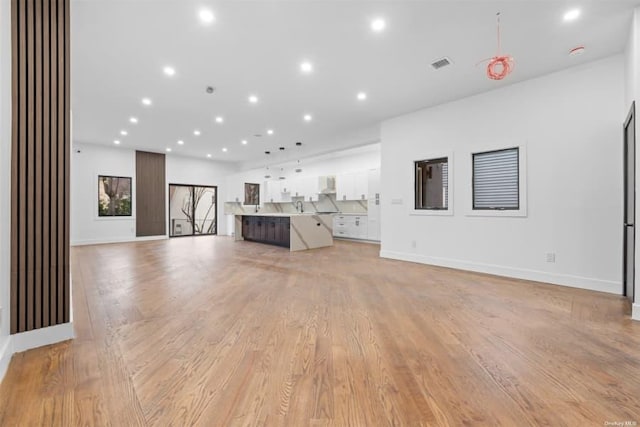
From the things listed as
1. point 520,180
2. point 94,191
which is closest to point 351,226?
point 520,180

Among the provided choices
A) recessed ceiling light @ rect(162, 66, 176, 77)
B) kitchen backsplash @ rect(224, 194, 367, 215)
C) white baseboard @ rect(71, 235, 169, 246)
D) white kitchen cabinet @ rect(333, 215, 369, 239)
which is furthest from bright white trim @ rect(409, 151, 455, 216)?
white baseboard @ rect(71, 235, 169, 246)

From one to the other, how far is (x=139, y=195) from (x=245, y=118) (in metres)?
5.71

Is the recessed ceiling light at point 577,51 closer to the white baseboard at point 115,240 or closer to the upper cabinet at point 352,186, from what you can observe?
the upper cabinet at point 352,186

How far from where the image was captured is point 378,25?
9.81 feet

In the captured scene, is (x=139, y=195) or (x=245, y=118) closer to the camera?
(x=245, y=118)

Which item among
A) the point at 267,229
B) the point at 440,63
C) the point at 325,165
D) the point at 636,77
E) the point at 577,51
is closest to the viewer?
the point at 636,77

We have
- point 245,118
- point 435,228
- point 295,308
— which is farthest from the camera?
point 245,118

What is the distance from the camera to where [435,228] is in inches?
210

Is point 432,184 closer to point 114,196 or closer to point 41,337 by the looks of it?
point 41,337

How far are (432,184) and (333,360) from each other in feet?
14.6

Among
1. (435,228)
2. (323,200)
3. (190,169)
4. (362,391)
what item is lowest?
(362,391)

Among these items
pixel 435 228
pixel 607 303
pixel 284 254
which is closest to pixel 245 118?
pixel 284 254

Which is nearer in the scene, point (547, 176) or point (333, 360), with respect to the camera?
point (333, 360)

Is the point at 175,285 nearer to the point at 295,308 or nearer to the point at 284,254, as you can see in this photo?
the point at 295,308
